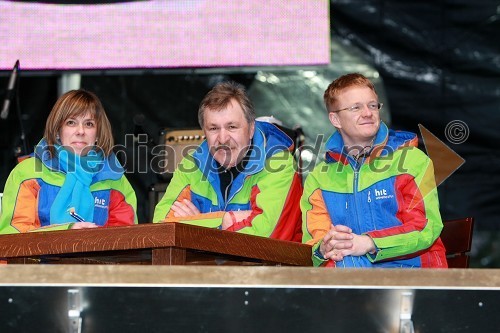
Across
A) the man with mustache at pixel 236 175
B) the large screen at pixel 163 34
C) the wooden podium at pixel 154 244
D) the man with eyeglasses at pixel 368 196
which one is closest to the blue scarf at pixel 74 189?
the man with mustache at pixel 236 175

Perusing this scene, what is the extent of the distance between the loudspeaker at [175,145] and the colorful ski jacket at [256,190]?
0.77m

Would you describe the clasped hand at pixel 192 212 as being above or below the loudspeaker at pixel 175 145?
below

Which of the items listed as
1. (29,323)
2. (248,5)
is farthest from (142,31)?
(29,323)

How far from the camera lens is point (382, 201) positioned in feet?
11.2

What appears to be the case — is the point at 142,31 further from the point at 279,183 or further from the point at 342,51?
the point at 279,183

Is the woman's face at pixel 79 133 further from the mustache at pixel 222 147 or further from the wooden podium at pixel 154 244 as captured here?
the wooden podium at pixel 154 244

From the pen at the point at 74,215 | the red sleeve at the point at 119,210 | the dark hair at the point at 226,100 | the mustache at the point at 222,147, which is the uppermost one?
the dark hair at the point at 226,100

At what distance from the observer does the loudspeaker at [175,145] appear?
464 cm

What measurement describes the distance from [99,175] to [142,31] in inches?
70.0

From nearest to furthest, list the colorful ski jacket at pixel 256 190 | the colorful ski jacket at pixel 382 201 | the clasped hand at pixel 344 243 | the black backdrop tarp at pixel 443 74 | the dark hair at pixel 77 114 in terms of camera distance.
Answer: the clasped hand at pixel 344 243, the colorful ski jacket at pixel 382 201, the colorful ski jacket at pixel 256 190, the dark hair at pixel 77 114, the black backdrop tarp at pixel 443 74

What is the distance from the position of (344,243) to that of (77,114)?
1.34m

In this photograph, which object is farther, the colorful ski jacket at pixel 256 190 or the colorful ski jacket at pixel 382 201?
the colorful ski jacket at pixel 256 190

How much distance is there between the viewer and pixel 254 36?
532 cm

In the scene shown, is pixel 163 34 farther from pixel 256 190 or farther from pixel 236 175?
pixel 256 190
